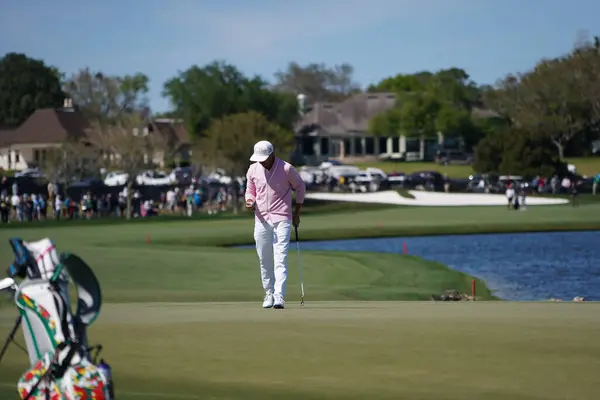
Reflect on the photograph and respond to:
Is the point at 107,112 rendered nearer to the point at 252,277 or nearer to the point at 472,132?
the point at 472,132

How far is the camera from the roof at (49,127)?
12292 cm

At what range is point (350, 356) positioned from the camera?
1079 cm

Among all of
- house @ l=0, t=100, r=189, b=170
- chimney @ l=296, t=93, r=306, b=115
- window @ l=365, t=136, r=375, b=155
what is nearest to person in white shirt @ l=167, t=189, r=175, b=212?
house @ l=0, t=100, r=189, b=170

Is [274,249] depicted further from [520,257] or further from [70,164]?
[70,164]

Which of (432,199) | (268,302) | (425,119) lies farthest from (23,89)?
(268,302)

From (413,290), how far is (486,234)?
28502 millimetres

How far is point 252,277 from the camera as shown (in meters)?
29.5

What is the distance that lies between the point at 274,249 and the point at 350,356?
A: 4.24 m

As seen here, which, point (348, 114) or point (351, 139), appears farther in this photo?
point (348, 114)

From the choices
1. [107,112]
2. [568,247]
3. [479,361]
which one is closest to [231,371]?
[479,361]

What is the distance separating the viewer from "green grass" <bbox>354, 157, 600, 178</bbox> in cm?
12350

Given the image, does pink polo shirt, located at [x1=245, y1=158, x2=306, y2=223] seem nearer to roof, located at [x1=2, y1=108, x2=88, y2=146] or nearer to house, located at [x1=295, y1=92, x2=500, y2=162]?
roof, located at [x1=2, y1=108, x2=88, y2=146]

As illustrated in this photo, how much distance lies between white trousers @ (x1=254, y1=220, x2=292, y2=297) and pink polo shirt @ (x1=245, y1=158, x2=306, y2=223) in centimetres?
10

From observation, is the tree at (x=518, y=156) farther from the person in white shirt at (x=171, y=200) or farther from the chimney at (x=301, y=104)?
the chimney at (x=301, y=104)
